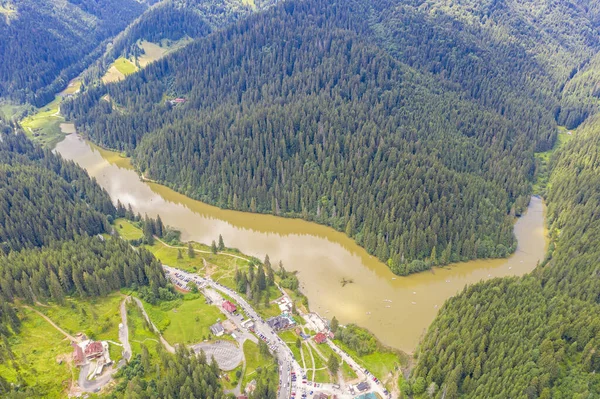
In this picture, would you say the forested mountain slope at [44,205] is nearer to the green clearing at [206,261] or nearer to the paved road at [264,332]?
the green clearing at [206,261]

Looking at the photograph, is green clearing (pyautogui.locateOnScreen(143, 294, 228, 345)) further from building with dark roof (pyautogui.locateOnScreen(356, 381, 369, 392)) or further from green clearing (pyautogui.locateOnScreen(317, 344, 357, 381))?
building with dark roof (pyautogui.locateOnScreen(356, 381, 369, 392))

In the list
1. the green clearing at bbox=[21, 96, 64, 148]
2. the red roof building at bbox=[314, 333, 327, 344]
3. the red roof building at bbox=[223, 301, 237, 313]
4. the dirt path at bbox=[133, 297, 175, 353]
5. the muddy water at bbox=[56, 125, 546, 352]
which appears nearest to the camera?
the dirt path at bbox=[133, 297, 175, 353]

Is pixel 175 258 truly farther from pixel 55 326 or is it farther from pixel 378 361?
pixel 378 361

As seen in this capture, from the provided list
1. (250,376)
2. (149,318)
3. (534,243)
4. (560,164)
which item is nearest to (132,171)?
(149,318)

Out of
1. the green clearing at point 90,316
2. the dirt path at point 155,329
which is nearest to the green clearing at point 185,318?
the dirt path at point 155,329

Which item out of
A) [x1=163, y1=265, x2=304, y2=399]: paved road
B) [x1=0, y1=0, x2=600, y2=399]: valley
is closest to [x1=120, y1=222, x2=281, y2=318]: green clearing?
[x1=0, y1=0, x2=600, y2=399]: valley

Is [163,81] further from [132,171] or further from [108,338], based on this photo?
[108,338]
